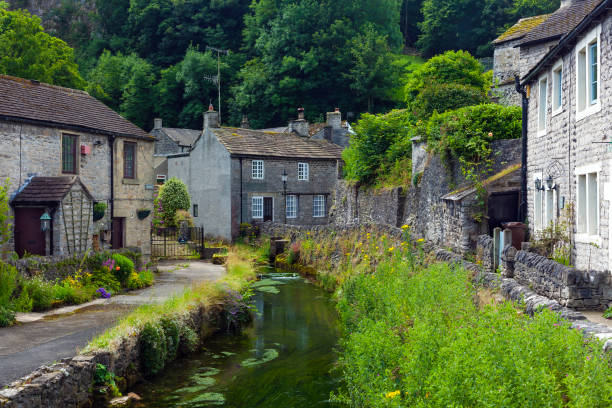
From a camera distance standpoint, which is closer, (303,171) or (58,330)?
(58,330)

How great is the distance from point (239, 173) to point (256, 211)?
277 centimetres

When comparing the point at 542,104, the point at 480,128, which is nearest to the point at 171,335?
the point at 542,104

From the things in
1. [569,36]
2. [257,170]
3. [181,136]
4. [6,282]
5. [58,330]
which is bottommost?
[58,330]

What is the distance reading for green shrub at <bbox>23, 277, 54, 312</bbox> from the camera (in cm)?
1370

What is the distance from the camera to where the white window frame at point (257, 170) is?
3644 cm

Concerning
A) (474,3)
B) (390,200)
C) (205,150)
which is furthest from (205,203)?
(474,3)

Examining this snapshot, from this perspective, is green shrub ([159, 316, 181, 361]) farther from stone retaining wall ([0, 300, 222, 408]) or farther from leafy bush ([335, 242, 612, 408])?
leafy bush ([335, 242, 612, 408])

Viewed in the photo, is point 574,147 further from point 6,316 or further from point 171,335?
point 6,316

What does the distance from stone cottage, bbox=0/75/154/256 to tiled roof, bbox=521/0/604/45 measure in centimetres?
1666

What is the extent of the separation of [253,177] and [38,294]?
2313 cm

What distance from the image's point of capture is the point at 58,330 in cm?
1173

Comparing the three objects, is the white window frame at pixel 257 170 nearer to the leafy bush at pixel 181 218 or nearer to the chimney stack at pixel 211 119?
the chimney stack at pixel 211 119

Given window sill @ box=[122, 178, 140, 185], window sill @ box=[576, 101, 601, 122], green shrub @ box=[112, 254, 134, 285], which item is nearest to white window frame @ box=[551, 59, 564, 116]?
window sill @ box=[576, 101, 601, 122]

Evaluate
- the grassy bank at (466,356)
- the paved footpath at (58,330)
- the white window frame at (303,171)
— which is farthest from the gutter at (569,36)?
the white window frame at (303,171)
